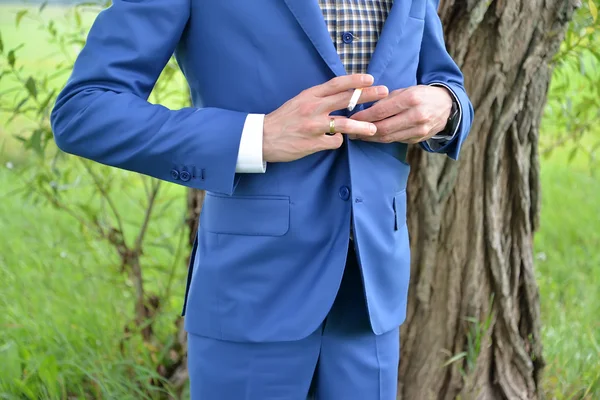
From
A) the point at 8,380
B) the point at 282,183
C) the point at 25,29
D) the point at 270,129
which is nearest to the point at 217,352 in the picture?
the point at 282,183

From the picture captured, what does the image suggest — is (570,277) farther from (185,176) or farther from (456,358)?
(185,176)

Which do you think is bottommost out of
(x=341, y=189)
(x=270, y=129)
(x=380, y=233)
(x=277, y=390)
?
(x=277, y=390)

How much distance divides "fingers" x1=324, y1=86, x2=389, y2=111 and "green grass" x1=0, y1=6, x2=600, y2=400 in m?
1.56

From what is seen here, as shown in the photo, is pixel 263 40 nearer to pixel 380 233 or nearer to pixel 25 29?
pixel 380 233

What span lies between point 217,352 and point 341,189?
1.47 feet

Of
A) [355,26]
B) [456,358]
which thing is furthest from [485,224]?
[355,26]

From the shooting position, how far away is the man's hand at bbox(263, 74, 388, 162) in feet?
4.58

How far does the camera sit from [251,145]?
4.73 ft

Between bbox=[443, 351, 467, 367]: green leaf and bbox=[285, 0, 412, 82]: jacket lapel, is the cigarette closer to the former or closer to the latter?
bbox=[285, 0, 412, 82]: jacket lapel

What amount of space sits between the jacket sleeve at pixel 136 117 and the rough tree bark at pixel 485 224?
1052 millimetres

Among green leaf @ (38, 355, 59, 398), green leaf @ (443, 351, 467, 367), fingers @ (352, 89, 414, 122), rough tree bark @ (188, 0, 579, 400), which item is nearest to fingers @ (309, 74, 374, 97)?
fingers @ (352, 89, 414, 122)

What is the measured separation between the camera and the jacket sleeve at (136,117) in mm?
1408

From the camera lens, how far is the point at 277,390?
1594mm

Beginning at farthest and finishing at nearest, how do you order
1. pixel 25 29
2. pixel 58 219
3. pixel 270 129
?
1. pixel 25 29
2. pixel 58 219
3. pixel 270 129
